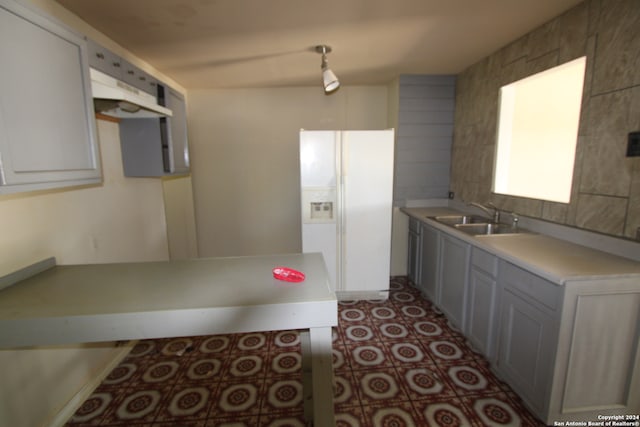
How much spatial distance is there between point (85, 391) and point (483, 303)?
8.76ft

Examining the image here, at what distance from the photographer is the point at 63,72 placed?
1.34 meters

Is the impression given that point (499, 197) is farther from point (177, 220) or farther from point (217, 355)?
point (177, 220)

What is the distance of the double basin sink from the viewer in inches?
98.7

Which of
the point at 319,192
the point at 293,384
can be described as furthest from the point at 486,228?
the point at 293,384

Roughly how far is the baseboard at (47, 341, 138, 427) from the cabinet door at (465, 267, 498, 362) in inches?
104

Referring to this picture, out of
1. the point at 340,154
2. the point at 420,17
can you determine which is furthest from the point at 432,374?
the point at 420,17

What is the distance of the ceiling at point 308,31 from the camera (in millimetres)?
1854

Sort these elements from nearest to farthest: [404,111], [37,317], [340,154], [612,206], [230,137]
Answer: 1. [37,317]
2. [612,206]
3. [340,154]
4. [404,111]
5. [230,137]

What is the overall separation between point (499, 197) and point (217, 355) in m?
2.69

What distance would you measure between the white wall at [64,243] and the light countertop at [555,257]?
262cm

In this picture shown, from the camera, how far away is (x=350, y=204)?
10.0 feet

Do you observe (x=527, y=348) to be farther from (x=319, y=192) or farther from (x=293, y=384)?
(x=319, y=192)

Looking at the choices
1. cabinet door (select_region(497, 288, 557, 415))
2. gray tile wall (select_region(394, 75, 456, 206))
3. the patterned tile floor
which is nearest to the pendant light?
gray tile wall (select_region(394, 75, 456, 206))

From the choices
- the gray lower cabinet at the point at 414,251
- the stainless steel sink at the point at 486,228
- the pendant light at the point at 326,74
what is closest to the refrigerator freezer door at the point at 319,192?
the pendant light at the point at 326,74
